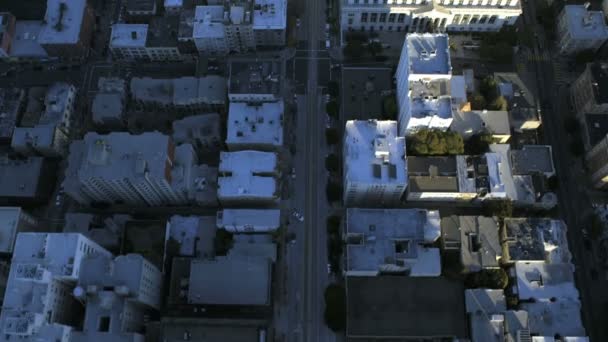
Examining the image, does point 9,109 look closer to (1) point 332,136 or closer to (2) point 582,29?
(1) point 332,136

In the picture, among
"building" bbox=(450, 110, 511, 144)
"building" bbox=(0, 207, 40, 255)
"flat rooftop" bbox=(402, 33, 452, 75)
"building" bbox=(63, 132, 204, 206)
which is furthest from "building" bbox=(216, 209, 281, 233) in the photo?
"building" bbox=(450, 110, 511, 144)

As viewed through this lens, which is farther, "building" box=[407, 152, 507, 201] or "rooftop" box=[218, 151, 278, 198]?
"rooftop" box=[218, 151, 278, 198]

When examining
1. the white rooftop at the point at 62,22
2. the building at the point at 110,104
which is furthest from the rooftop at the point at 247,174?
the white rooftop at the point at 62,22

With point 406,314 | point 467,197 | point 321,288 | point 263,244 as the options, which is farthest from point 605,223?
point 263,244

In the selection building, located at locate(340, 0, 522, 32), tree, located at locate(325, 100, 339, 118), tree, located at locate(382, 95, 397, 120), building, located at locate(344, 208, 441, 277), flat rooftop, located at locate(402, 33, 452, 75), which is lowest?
building, located at locate(344, 208, 441, 277)

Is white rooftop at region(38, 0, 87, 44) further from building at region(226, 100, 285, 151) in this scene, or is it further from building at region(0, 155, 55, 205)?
building at region(226, 100, 285, 151)

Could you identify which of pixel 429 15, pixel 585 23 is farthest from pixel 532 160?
pixel 429 15
